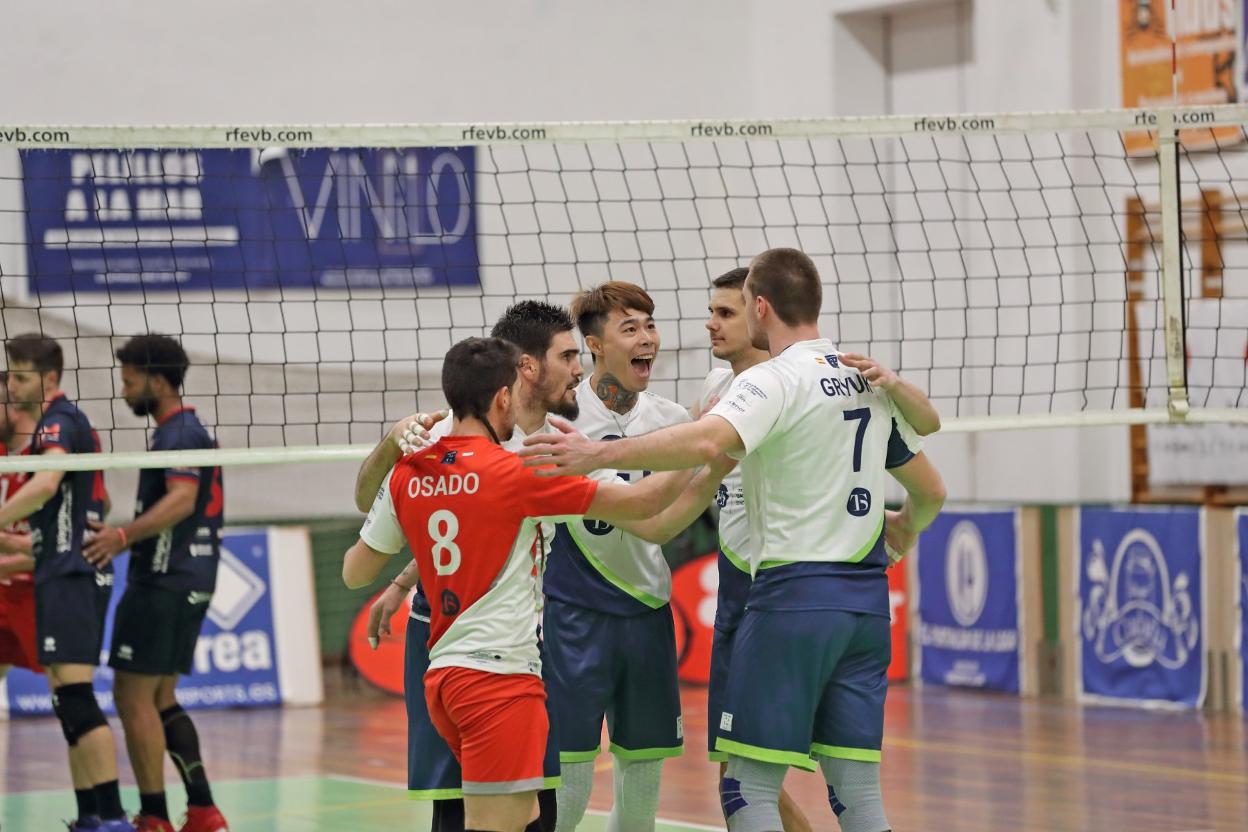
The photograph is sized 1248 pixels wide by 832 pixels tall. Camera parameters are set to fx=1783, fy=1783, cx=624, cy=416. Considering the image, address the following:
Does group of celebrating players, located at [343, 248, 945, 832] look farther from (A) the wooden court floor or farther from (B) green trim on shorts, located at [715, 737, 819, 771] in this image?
(A) the wooden court floor

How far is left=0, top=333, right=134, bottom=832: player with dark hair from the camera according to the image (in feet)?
22.8

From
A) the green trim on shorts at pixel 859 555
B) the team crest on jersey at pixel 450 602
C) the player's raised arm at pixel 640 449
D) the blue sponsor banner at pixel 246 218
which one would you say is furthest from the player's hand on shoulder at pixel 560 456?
the blue sponsor banner at pixel 246 218

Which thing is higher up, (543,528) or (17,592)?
(543,528)

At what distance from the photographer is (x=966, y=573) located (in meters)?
12.9

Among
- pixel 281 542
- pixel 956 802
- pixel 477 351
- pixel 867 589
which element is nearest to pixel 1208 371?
pixel 956 802

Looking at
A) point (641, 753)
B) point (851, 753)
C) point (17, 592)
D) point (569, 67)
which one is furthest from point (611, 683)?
point (569, 67)

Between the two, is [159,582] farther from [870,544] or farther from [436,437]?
[870,544]

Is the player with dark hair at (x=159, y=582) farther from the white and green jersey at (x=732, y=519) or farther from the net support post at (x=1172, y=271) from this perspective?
the net support post at (x=1172, y=271)

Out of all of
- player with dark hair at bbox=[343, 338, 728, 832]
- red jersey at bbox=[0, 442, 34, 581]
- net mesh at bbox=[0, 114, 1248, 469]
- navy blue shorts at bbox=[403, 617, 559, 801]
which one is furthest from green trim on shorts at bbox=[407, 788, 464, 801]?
net mesh at bbox=[0, 114, 1248, 469]

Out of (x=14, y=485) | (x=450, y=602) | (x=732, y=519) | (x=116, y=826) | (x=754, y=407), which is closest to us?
(x=450, y=602)

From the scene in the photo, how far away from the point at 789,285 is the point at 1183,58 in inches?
356

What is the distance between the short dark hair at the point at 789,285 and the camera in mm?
5008

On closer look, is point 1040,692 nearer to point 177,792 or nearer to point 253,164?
point 177,792

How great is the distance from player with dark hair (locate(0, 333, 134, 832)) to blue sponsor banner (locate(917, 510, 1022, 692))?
7.24 metres
